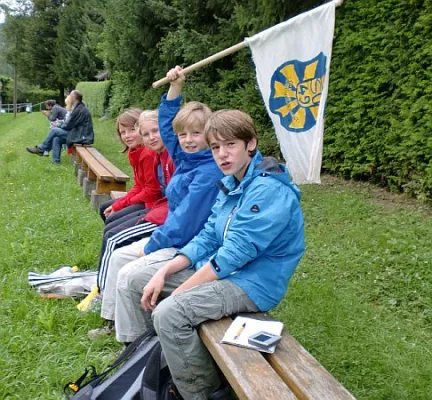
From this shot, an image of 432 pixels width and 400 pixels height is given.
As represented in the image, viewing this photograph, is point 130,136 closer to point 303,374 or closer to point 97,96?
point 303,374

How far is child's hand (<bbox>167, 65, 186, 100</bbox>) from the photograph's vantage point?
377 cm

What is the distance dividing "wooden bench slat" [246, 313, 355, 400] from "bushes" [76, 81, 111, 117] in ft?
87.8

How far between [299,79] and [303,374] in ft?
7.93

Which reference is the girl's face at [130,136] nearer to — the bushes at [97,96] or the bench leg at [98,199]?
the bench leg at [98,199]

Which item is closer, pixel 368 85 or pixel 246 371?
pixel 246 371

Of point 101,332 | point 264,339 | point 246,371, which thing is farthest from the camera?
point 101,332

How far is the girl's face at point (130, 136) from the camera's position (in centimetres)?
481

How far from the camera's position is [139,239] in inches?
158

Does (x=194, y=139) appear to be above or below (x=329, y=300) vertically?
above

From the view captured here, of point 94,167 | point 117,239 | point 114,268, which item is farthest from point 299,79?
point 94,167

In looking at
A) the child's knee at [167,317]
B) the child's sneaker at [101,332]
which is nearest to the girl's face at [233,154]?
the child's knee at [167,317]

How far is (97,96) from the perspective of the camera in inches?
1144

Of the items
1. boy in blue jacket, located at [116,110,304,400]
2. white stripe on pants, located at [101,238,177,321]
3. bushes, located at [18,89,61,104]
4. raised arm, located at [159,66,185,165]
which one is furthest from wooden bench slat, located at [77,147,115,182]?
bushes, located at [18,89,61,104]

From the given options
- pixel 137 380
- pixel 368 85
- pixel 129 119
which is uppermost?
pixel 368 85
